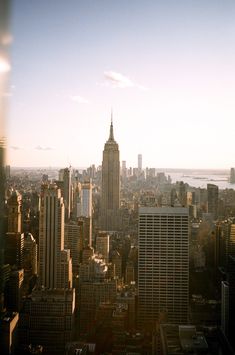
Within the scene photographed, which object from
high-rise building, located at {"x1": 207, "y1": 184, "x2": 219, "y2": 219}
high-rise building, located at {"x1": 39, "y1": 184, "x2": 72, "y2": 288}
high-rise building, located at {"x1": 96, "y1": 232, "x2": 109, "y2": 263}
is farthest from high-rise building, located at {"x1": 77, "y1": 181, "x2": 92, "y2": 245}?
high-rise building, located at {"x1": 207, "y1": 184, "x2": 219, "y2": 219}

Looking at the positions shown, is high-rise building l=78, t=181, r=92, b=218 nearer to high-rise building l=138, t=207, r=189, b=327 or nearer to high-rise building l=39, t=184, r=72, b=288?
high-rise building l=39, t=184, r=72, b=288

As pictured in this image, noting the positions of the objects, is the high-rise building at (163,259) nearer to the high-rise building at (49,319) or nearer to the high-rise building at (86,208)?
the high-rise building at (49,319)

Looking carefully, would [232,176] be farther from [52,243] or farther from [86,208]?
[86,208]

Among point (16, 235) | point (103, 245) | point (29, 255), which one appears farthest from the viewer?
point (103, 245)

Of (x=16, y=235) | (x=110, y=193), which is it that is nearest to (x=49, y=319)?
(x=16, y=235)

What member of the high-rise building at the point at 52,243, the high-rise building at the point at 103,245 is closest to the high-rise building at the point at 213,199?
the high-rise building at the point at 103,245
